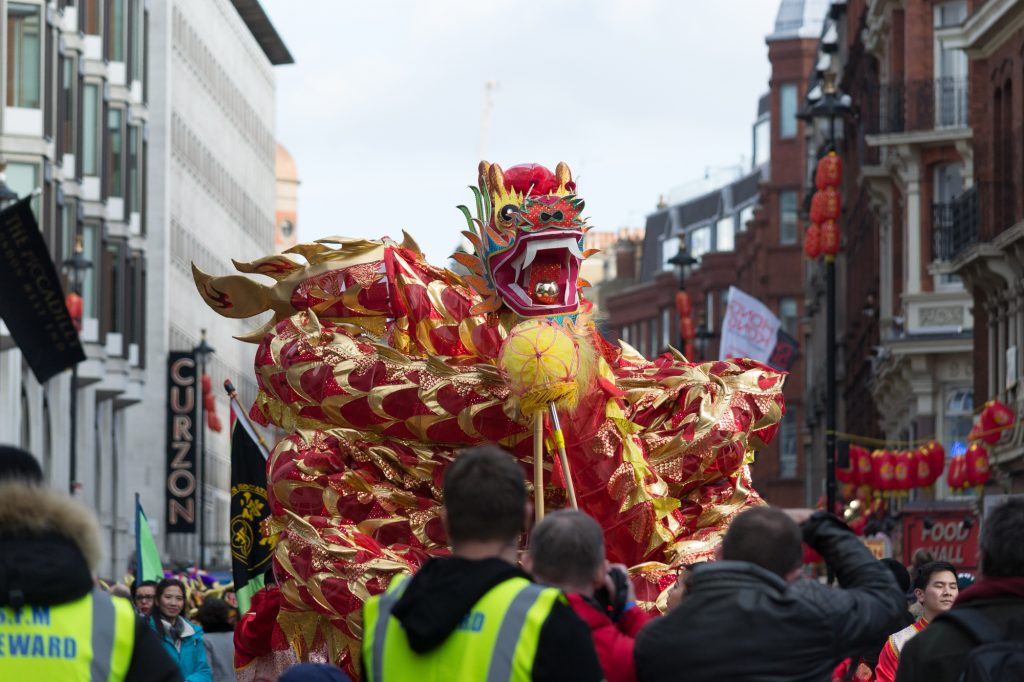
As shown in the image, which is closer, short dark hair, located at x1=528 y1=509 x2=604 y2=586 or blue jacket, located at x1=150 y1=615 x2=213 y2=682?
short dark hair, located at x1=528 y1=509 x2=604 y2=586

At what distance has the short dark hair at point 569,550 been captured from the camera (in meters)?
6.58

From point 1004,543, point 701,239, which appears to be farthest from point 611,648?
point 701,239

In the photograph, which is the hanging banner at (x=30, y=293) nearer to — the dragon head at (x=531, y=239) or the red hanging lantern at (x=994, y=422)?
the red hanging lantern at (x=994, y=422)

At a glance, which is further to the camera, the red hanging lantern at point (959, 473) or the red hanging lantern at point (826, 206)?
the red hanging lantern at point (959, 473)

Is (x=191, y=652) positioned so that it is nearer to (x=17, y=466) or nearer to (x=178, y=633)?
(x=178, y=633)

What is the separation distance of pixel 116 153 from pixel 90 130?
401cm

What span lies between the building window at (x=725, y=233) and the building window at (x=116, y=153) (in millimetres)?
57772

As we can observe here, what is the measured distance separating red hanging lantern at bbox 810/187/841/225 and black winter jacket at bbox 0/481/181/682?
23965mm

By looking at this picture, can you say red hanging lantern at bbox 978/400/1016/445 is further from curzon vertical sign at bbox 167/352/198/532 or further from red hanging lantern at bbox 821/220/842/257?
curzon vertical sign at bbox 167/352/198/532

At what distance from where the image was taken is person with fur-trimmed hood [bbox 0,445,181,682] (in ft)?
21.8

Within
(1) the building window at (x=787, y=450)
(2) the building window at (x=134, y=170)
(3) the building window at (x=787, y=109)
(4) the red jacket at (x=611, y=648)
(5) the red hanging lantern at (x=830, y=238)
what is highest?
(3) the building window at (x=787, y=109)

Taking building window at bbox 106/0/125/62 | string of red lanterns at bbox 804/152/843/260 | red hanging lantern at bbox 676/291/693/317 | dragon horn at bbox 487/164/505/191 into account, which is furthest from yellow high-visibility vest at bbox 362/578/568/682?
building window at bbox 106/0/125/62

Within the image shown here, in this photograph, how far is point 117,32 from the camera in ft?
184

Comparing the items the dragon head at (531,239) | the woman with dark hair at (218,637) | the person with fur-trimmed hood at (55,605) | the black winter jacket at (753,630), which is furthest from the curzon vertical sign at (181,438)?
the black winter jacket at (753,630)
